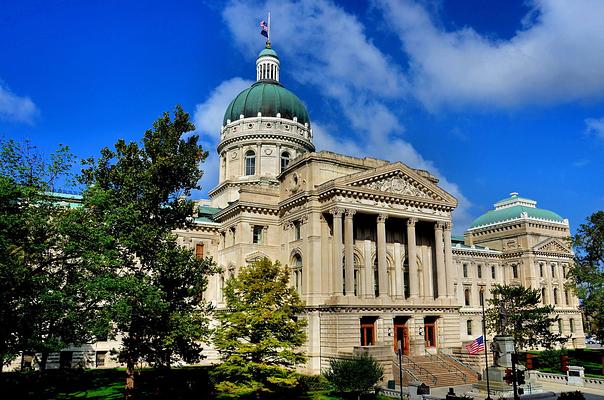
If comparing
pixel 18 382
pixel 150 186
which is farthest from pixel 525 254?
pixel 18 382

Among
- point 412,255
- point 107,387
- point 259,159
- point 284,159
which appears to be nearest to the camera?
point 107,387

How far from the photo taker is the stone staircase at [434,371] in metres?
40.3

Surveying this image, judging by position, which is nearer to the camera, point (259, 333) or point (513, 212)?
point (259, 333)

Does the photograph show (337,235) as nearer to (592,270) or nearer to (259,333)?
(259,333)

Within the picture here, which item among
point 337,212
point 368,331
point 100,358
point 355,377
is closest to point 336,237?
point 337,212

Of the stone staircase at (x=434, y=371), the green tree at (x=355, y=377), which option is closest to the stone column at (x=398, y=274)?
the stone staircase at (x=434, y=371)

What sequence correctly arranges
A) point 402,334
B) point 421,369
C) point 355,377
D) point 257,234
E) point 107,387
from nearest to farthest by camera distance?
point 355,377 → point 107,387 → point 421,369 → point 402,334 → point 257,234

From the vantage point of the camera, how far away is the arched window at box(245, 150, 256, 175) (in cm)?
6594

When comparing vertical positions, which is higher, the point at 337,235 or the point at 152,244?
the point at 337,235

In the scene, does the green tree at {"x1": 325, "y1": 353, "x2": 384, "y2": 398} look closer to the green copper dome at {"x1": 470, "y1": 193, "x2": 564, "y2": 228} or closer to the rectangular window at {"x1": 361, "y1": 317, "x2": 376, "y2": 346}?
the rectangular window at {"x1": 361, "y1": 317, "x2": 376, "y2": 346}

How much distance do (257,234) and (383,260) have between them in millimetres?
13549

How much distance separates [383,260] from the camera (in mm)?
46750

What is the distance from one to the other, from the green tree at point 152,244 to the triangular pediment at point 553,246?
199 feet

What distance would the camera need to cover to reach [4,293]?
2408cm
